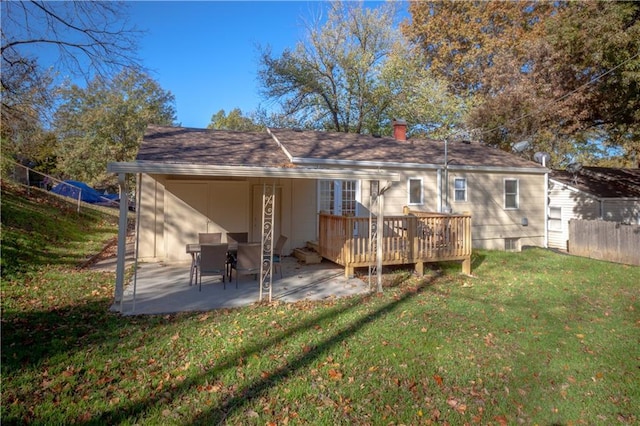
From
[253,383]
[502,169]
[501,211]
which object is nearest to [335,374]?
[253,383]

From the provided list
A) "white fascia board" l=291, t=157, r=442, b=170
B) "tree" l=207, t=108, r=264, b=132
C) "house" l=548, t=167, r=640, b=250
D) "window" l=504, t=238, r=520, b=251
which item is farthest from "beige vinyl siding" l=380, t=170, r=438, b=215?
"tree" l=207, t=108, r=264, b=132

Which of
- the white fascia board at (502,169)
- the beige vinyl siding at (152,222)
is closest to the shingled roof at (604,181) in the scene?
the white fascia board at (502,169)

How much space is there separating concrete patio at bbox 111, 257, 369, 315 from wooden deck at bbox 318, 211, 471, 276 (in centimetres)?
56

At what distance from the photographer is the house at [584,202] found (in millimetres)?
15914

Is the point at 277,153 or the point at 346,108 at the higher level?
the point at 346,108

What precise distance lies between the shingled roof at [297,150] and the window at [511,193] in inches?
24.3

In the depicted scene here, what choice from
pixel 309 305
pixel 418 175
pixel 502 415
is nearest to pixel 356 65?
pixel 418 175

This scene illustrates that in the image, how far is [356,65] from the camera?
70.8 ft

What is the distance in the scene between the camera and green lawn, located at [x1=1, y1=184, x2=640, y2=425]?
3340 mm

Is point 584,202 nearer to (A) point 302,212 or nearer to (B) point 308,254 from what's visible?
(A) point 302,212

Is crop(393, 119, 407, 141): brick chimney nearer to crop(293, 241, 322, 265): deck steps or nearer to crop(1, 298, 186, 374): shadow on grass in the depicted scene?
crop(293, 241, 322, 265): deck steps

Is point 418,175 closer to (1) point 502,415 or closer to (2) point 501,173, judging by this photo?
(2) point 501,173

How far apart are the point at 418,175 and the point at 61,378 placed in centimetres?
1075

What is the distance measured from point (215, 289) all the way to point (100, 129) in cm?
2623
